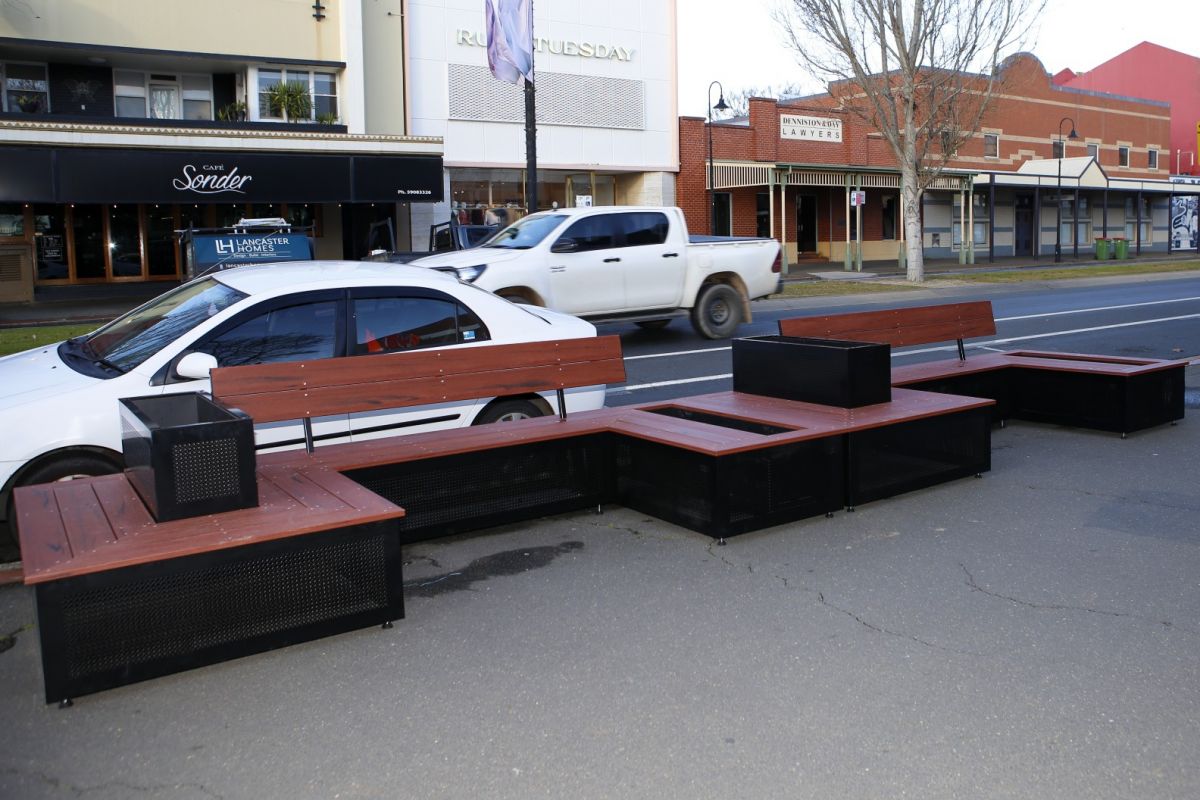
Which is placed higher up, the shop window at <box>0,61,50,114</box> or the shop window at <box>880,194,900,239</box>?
the shop window at <box>0,61,50,114</box>

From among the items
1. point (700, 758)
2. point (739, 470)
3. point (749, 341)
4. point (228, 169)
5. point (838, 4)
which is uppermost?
point (838, 4)

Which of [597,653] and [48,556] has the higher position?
[48,556]

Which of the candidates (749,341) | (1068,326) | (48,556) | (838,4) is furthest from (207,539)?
(838,4)

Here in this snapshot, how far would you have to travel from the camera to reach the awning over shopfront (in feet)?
76.2

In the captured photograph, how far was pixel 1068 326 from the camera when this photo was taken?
18141 millimetres

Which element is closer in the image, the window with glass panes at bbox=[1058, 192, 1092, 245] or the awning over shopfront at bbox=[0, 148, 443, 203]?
the awning over shopfront at bbox=[0, 148, 443, 203]

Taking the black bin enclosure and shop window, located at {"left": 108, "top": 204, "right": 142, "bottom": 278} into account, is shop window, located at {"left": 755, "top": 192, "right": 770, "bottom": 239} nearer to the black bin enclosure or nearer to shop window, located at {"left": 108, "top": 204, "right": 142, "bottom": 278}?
shop window, located at {"left": 108, "top": 204, "right": 142, "bottom": 278}

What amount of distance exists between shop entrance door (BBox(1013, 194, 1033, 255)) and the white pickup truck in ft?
128

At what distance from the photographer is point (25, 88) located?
26.1 metres

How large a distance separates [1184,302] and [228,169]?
2098cm

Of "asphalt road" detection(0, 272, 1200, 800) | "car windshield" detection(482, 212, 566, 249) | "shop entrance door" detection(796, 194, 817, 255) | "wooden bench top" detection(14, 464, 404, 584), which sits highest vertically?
"shop entrance door" detection(796, 194, 817, 255)

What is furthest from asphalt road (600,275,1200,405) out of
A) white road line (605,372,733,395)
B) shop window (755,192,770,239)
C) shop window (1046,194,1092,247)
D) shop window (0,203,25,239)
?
shop window (1046,194,1092,247)

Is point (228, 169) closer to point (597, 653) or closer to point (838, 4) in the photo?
point (838, 4)

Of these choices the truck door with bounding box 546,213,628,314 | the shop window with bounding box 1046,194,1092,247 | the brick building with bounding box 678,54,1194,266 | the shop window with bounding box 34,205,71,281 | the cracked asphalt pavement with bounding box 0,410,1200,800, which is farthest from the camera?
the shop window with bounding box 1046,194,1092,247
